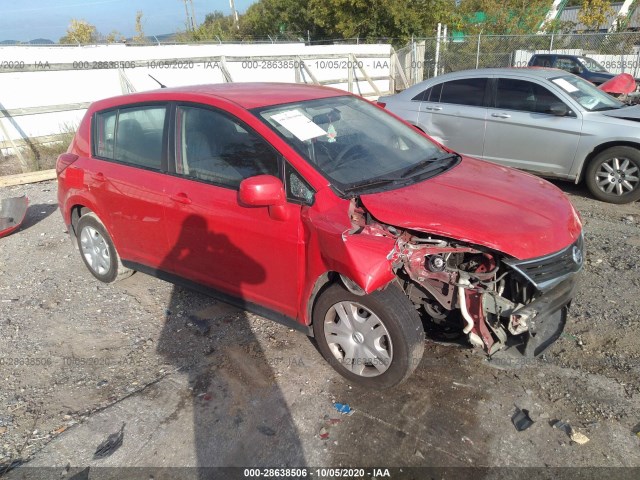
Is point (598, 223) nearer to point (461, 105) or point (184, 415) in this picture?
point (461, 105)

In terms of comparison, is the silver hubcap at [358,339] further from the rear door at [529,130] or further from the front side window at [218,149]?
the rear door at [529,130]

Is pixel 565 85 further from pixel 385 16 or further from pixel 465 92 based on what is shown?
pixel 385 16

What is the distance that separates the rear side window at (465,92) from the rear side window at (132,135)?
4.94m

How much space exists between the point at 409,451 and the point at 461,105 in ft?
19.1

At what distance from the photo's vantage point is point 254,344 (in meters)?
3.65

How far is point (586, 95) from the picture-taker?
21.8 ft

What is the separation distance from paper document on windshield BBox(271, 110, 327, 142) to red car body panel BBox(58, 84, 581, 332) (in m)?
0.16

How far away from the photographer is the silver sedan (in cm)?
609

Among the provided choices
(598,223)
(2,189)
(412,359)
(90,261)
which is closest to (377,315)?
(412,359)

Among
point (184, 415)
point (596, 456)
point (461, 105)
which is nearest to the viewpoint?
point (596, 456)

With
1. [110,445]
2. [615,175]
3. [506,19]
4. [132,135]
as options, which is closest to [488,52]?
[506,19]

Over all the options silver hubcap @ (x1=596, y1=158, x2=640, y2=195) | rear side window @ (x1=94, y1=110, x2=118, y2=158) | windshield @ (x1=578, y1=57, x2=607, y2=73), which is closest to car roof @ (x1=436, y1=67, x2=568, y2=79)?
silver hubcap @ (x1=596, y1=158, x2=640, y2=195)

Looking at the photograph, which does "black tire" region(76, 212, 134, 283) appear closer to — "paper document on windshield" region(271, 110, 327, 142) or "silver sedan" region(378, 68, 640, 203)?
"paper document on windshield" region(271, 110, 327, 142)

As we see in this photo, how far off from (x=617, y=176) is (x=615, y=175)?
0.03m
